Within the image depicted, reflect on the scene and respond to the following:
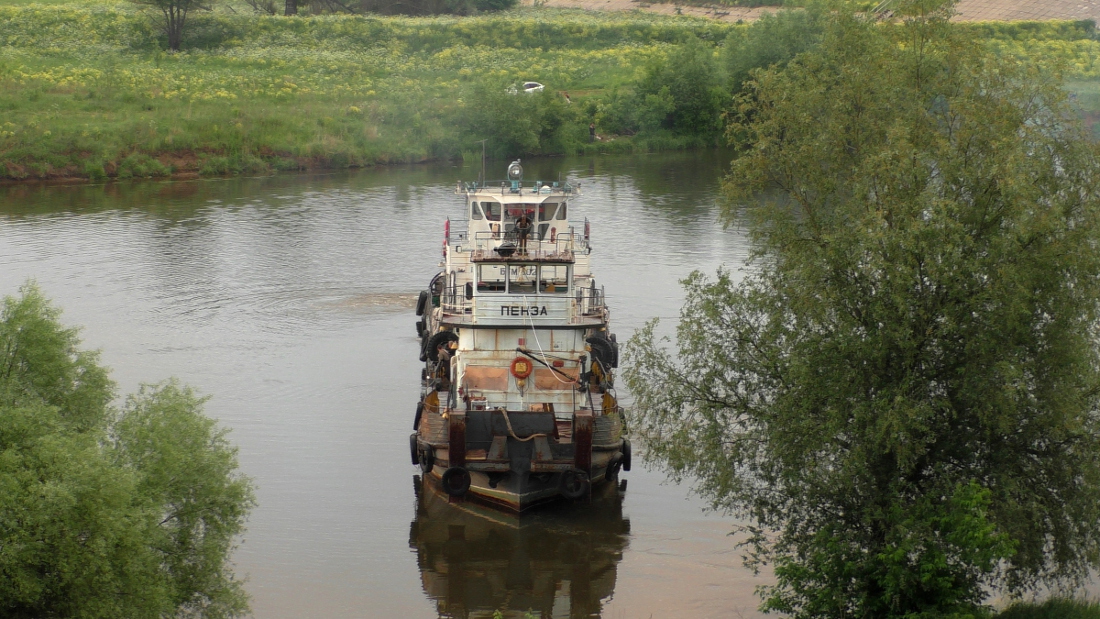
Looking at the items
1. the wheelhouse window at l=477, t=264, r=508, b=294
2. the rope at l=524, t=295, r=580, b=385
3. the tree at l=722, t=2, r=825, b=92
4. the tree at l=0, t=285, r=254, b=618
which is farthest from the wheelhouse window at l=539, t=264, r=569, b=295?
the tree at l=722, t=2, r=825, b=92

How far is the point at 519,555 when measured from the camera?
946 inches

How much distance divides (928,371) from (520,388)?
10625mm

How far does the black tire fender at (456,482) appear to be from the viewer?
2492 centimetres

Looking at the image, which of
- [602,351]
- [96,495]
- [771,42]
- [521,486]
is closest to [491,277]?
[602,351]

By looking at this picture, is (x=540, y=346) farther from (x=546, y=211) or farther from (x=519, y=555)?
(x=546, y=211)

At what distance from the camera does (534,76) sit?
259 ft

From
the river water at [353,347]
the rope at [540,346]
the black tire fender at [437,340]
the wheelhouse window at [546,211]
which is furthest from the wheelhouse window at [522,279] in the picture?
the wheelhouse window at [546,211]

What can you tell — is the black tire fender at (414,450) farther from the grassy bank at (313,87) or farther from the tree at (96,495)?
the grassy bank at (313,87)

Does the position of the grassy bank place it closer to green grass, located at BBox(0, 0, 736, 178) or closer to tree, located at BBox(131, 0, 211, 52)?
green grass, located at BBox(0, 0, 736, 178)

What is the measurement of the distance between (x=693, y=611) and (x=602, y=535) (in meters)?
3.26

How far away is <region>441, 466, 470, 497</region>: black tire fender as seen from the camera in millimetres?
24922

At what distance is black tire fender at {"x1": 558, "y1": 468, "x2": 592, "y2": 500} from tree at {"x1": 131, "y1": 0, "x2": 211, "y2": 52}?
6162 cm

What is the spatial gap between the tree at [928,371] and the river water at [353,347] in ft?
A: 16.3

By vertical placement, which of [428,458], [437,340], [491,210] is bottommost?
[428,458]
